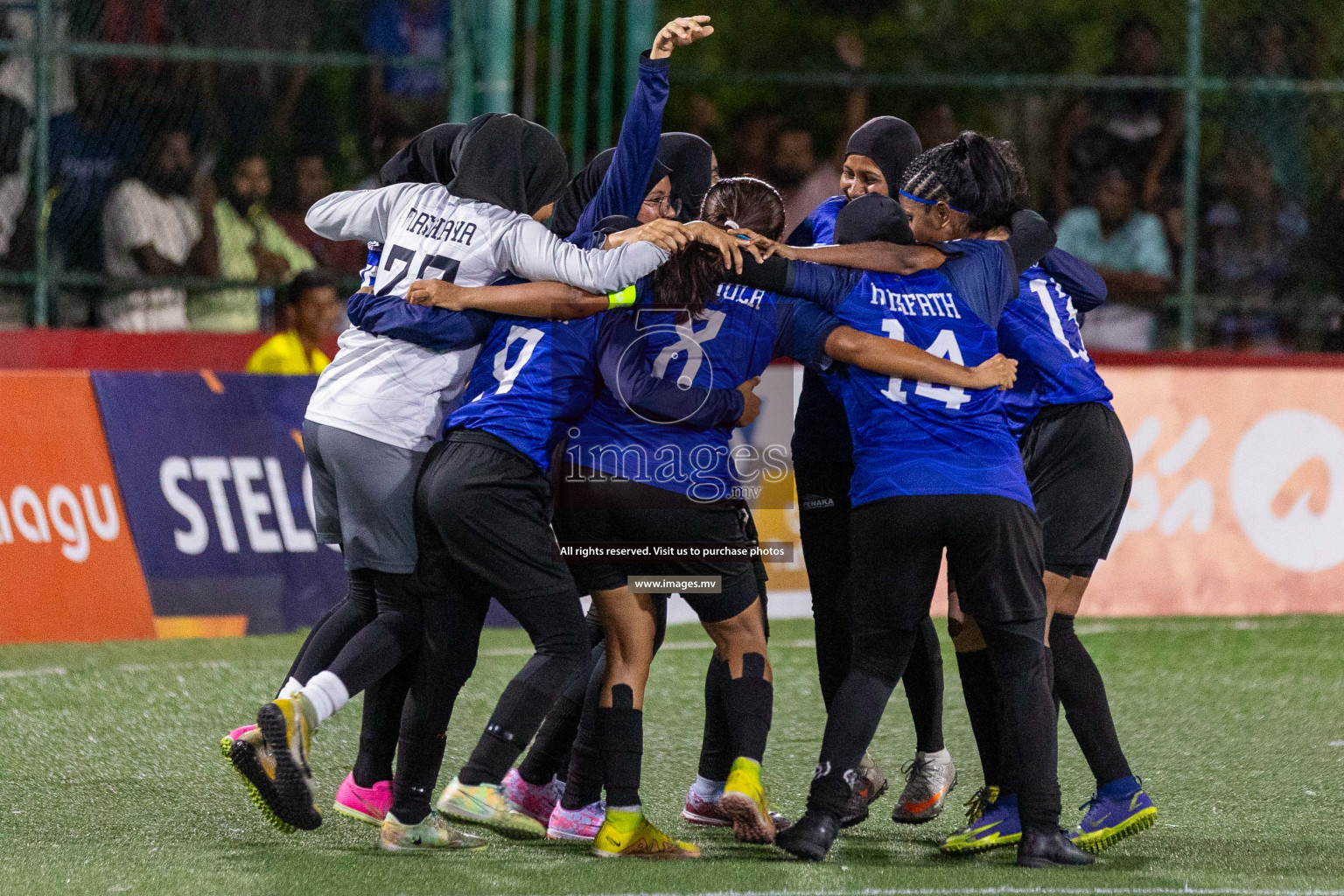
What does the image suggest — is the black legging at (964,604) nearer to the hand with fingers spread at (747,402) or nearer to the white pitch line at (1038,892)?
the white pitch line at (1038,892)

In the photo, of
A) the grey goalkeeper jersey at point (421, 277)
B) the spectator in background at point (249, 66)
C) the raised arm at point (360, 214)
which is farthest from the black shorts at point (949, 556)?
the spectator in background at point (249, 66)

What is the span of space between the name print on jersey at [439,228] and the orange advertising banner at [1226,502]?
5.43 meters

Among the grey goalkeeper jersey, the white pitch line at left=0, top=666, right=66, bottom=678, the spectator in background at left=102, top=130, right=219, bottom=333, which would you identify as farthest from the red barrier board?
the grey goalkeeper jersey

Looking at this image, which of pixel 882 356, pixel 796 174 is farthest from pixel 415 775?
pixel 796 174

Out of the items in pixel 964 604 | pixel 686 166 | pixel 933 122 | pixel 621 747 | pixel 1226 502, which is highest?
pixel 686 166

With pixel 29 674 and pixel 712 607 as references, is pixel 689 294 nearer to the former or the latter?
pixel 712 607

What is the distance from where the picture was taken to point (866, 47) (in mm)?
22703

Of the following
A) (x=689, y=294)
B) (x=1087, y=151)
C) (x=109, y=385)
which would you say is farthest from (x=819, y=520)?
(x=1087, y=151)

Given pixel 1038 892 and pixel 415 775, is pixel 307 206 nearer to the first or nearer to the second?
pixel 415 775

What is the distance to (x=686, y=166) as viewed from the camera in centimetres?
528

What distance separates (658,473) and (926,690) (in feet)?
4.22

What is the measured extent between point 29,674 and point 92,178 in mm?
3671

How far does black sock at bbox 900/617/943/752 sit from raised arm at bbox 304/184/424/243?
2011 millimetres

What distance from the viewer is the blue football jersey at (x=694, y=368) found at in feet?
14.7
